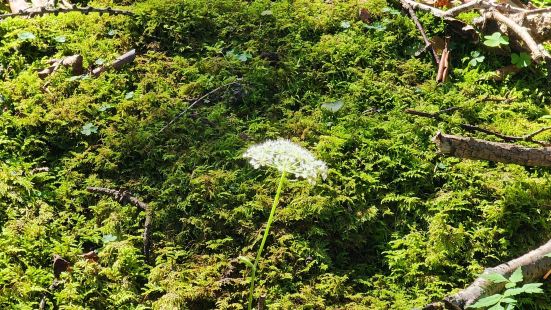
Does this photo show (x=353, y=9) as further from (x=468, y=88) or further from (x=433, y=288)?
(x=433, y=288)

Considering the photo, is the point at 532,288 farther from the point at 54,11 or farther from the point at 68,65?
the point at 54,11

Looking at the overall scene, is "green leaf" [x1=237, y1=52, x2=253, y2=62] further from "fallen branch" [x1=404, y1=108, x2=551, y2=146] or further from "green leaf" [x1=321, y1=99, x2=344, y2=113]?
"fallen branch" [x1=404, y1=108, x2=551, y2=146]

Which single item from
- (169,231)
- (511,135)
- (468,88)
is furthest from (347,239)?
(468,88)

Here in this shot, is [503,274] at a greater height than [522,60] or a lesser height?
lesser

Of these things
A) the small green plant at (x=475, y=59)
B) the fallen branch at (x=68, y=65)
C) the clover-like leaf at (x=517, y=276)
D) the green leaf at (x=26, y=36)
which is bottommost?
the clover-like leaf at (x=517, y=276)

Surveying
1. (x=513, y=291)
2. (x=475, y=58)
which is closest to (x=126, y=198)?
(x=513, y=291)

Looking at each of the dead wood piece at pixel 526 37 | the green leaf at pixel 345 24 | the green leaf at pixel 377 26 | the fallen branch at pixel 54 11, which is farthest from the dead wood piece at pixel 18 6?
the dead wood piece at pixel 526 37

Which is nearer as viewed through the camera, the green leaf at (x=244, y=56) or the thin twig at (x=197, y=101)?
the thin twig at (x=197, y=101)

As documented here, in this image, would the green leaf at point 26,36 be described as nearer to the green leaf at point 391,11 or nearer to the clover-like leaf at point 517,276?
the green leaf at point 391,11
